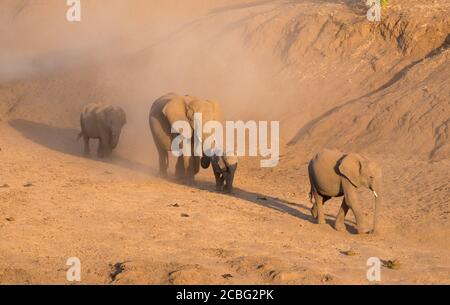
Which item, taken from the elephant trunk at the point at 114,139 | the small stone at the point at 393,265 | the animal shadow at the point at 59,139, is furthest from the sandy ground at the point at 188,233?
the elephant trunk at the point at 114,139

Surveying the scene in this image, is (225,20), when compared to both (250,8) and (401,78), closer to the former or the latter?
Result: (250,8)

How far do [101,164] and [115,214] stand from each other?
6566mm

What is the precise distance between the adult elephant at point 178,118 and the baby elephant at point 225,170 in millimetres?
A: 904

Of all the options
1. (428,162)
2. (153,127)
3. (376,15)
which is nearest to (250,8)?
(376,15)

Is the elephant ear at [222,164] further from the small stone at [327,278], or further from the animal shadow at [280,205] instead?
the small stone at [327,278]

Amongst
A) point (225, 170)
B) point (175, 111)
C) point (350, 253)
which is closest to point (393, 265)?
point (350, 253)

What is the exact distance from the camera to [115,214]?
1675cm

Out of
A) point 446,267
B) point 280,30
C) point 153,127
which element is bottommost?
point 446,267

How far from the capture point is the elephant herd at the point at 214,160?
16516 millimetres

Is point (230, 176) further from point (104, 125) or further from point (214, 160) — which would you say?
point (104, 125)

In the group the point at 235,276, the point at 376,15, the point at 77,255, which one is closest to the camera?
the point at 235,276

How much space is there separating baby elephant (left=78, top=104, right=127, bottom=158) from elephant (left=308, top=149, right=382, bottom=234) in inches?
335

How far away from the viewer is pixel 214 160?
797 inches

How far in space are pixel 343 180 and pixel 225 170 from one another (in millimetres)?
4046
